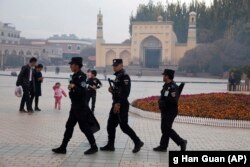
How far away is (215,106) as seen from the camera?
1164cm

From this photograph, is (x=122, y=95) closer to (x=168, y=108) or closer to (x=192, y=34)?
(x=168, y=108)

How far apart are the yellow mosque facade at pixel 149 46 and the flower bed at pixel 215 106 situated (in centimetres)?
5086

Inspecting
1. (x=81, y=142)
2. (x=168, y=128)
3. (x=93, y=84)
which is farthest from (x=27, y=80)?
(x=168, y=128)

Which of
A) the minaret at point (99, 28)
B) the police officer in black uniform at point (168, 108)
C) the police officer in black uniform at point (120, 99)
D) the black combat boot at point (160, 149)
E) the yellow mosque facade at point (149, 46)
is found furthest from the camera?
the minaret at point (99, 28)

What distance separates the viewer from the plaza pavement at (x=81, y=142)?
6020mm

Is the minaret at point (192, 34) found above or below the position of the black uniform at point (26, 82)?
above

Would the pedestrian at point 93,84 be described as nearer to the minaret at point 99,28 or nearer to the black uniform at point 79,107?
the black uniform at point 79,107

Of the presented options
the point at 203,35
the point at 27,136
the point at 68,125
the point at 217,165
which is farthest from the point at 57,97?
the point at 203,35

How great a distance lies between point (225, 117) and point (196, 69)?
48136mm

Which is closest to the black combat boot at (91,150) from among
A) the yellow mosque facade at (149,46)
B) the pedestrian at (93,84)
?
the pedestrian at (93,84)

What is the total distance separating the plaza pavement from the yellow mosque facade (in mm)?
52617

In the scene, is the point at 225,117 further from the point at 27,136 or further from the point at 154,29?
the point at 154,29

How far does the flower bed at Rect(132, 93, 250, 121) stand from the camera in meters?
10.7

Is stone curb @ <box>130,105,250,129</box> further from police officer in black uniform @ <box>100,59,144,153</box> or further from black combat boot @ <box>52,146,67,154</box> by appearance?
black combat boot @ <box>52,146,67,154</box>
